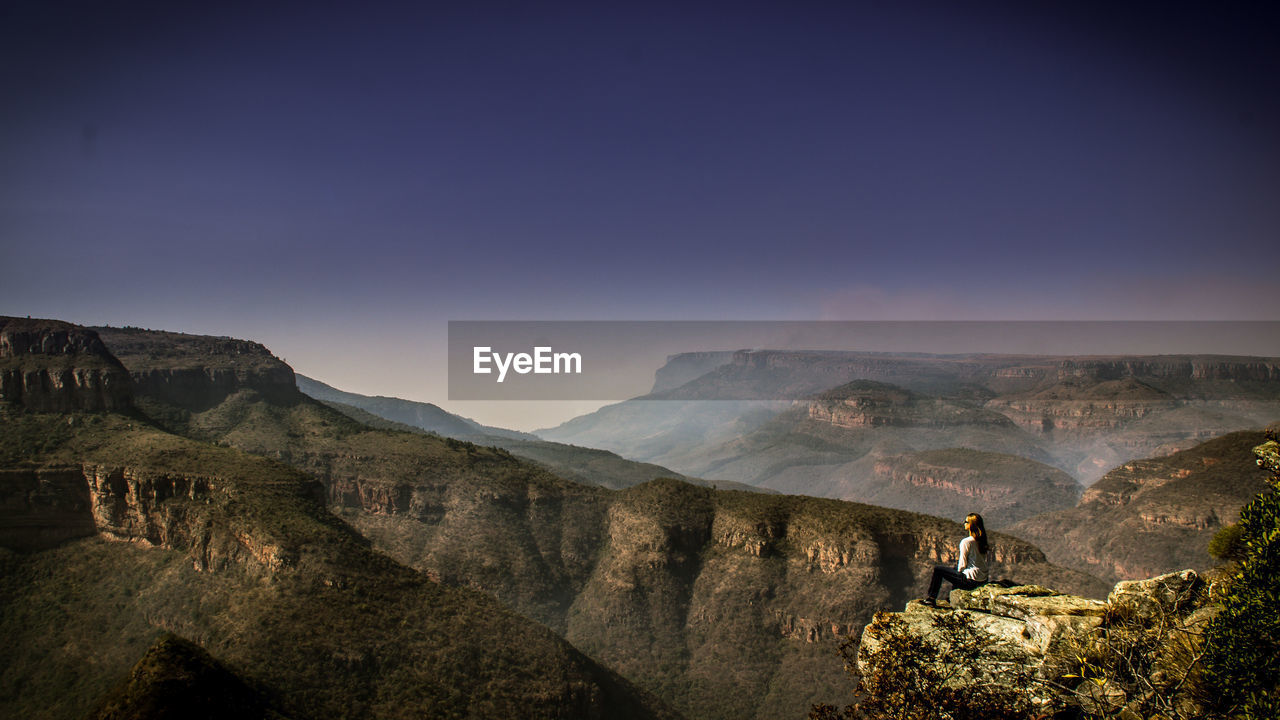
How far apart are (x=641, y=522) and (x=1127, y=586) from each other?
5112 centimetres

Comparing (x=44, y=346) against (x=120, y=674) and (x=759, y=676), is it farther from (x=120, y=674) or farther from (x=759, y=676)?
(x=759, y=676)

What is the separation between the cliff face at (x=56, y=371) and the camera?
50656 mm

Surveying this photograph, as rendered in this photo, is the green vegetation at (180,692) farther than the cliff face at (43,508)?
No

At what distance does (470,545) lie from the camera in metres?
60.2

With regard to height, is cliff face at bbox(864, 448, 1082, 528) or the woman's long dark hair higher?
the woman's long dark hair

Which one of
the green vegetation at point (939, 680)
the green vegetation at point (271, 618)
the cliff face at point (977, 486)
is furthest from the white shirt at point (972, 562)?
the cliff face at point (977, 486)

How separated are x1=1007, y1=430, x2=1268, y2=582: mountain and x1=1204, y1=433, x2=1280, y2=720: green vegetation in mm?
66661

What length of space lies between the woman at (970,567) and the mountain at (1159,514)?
65.7 m

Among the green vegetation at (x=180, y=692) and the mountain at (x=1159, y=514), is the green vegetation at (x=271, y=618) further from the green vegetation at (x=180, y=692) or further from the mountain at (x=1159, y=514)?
the mountain at (x=1159, y=514)

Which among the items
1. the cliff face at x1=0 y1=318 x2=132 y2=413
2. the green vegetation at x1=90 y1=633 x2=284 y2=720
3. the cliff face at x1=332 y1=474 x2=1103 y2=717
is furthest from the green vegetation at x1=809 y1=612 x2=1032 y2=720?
the cliff face at x1=0 y1=318 x2=132 y2=413

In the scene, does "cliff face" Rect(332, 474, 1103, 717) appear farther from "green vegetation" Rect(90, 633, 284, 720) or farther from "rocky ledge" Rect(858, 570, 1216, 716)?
"rocky ledge" Rect(858, 570, 1216, 716)

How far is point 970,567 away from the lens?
50.3ft

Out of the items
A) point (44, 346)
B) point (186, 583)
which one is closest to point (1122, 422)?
point (186, 583)

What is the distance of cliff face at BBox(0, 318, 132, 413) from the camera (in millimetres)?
50656
